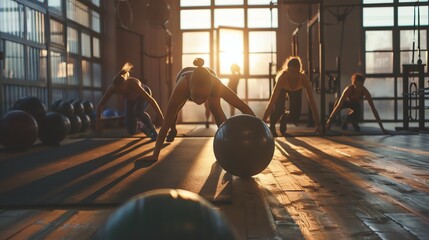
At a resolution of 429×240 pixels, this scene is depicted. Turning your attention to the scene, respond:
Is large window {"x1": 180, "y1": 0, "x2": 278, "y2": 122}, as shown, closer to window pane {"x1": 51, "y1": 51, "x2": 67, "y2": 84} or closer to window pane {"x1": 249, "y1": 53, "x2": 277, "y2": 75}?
window pane {"x1": 249, "y1": 53, "x2": 277, "y2": 75}

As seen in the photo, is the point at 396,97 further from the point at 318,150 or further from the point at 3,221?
the point at 3,221

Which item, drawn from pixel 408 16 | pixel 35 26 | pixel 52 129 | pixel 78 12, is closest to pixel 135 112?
pixel 52 129

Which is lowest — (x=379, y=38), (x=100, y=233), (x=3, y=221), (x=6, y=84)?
(x=3, y=221)

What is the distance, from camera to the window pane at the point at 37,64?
7.07 m

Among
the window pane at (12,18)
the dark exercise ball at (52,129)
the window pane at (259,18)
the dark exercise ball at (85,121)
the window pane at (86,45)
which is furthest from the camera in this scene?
the window pane at (259,18)

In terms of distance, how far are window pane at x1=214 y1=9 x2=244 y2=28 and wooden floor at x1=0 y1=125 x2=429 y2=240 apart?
26.8 ft

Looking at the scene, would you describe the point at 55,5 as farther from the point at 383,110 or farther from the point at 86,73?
the point at 383,110

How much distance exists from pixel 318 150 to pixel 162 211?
378 centimetres

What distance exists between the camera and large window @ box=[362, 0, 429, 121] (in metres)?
11.0

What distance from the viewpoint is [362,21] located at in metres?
11.0

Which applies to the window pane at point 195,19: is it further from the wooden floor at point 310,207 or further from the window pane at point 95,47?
the wooden floor at point 310,207

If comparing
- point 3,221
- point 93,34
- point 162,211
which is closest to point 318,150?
point 3,221

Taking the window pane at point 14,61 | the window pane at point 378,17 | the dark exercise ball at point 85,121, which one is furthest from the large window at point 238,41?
the window pane at point 14,61

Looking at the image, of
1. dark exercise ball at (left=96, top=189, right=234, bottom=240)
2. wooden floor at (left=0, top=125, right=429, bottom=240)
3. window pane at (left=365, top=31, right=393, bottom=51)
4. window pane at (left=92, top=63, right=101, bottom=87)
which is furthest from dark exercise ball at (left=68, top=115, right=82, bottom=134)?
window pane at (left=365, top=31, right=393, bottom=51)
